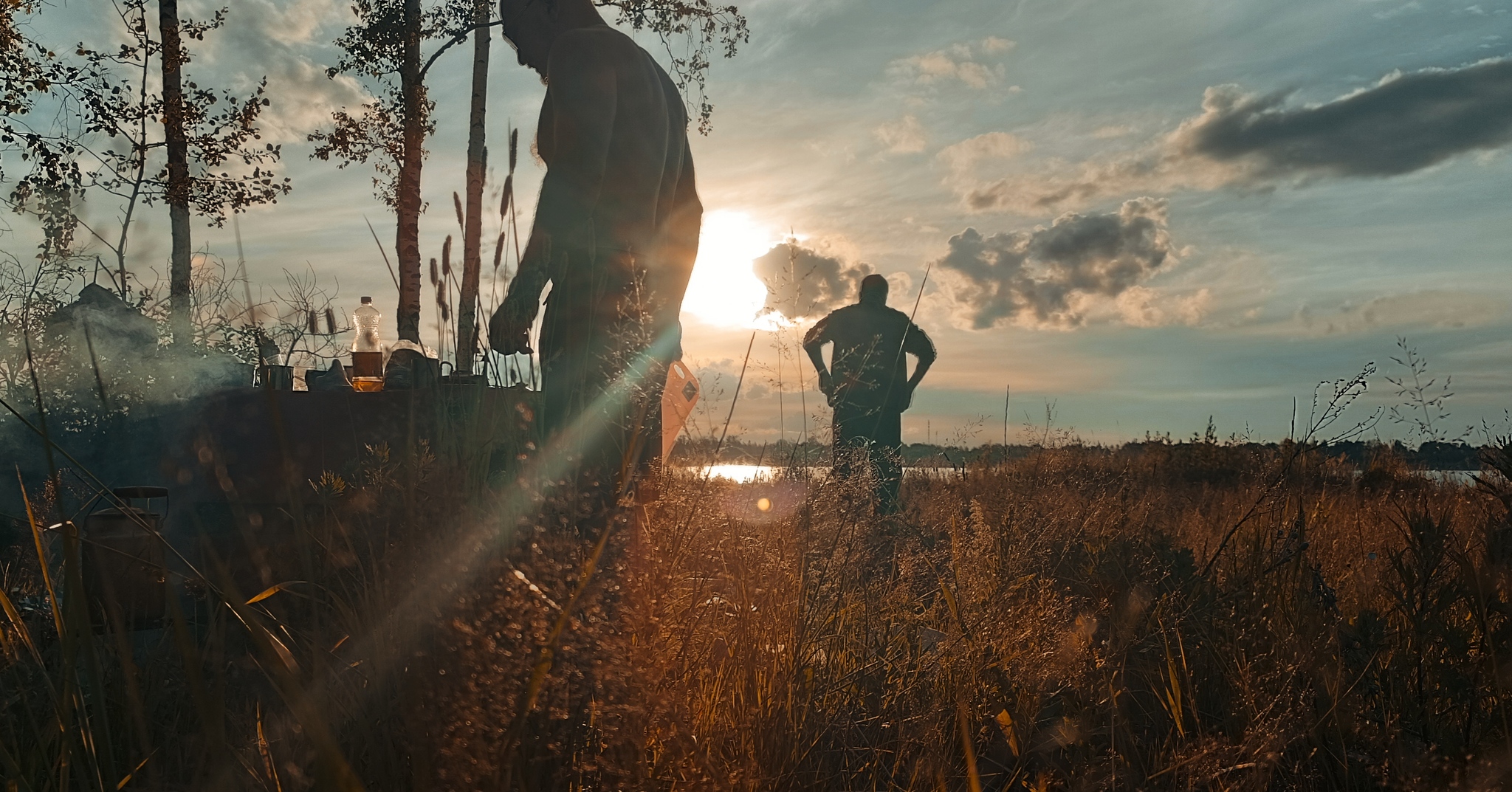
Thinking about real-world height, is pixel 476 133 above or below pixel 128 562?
above

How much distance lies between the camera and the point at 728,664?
1657 mm

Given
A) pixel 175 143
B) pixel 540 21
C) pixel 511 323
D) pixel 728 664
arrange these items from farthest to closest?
pixel 175 143 → pixel 540 21 → pixel 511 323 → pixel 728 664

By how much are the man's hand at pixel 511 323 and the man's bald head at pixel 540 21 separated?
1.03 meters

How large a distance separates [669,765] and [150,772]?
782 mm

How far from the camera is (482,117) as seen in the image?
12.1m

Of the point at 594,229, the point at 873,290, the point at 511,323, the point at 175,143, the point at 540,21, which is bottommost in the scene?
the point at 511,323

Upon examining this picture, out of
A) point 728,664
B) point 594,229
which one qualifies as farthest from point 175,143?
point 728,664

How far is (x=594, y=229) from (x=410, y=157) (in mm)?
10664

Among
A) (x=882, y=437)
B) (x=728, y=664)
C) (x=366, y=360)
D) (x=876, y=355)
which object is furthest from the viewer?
(x=882, y=437)

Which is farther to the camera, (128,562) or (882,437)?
(882,437)

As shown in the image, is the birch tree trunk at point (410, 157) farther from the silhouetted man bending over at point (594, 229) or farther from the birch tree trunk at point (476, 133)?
the silhouetted man bending over at point (594, 229)

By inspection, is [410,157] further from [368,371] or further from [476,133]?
[368,371]

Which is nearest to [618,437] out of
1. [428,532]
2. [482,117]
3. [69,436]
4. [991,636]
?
[428,532]

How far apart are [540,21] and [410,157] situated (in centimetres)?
1015
